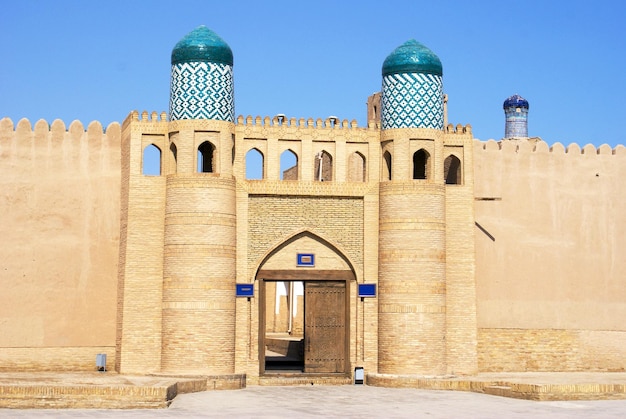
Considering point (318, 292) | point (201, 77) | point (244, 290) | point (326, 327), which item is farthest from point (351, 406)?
point (201, 77)

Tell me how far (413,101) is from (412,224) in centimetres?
235

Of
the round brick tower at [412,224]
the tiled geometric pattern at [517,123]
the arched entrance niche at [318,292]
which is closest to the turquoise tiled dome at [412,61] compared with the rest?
the round brick tower at [412,224]

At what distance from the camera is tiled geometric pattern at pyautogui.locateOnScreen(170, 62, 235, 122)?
2002 centimetres

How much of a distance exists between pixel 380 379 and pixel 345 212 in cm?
323

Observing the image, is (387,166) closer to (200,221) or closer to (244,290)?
(244,290)

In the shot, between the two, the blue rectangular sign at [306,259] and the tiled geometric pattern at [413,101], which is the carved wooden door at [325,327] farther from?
the tiled geometric pattern at [413,101]

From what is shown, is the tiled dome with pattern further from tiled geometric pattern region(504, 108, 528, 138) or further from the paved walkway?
the paved walkway

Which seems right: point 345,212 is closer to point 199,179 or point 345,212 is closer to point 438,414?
point 199,179

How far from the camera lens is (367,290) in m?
20.9

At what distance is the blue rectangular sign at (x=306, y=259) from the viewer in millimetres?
20859

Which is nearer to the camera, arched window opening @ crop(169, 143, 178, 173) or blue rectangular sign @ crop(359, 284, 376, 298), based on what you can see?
arched window opening @ crop(169, 143, 178, 173)

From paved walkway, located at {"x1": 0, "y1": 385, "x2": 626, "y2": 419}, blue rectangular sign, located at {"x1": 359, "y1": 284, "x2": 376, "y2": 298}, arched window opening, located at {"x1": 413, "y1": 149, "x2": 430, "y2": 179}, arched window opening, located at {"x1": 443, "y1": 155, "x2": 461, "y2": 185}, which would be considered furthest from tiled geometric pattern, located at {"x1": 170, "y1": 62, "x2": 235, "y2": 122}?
paved walkway, located at {"x1": 0, "y1": 385, "x2": 626, "y2": 419}

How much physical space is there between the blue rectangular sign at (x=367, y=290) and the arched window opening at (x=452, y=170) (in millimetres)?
2758

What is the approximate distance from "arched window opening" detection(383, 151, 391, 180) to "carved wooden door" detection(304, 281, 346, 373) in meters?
2.23
